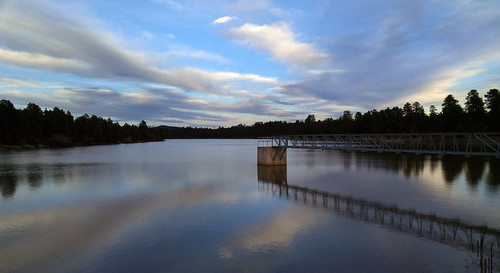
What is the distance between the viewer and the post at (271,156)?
51688 mm

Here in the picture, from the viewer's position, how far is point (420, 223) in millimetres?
18797

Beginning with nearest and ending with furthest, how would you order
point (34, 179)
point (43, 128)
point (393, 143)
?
point (34, 179) < point (393, 143) < point (43, 128)

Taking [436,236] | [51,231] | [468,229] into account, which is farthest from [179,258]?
[468,229]

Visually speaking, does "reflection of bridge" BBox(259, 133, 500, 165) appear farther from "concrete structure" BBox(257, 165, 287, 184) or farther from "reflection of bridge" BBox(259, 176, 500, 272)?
"reflection of bridge" BBox(259, 176, 500, 272)

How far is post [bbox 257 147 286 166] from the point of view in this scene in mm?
51688

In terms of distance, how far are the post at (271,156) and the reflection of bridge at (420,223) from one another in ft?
74.1

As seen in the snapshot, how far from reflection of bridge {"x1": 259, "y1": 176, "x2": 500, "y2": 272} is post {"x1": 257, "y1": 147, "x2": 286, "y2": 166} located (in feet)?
74.1

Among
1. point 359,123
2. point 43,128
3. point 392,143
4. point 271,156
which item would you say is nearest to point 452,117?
point 359,123

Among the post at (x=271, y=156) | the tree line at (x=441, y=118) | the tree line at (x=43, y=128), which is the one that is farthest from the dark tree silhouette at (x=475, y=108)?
the tree line at (x=43, y=128)

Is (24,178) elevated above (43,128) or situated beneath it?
situated beneath

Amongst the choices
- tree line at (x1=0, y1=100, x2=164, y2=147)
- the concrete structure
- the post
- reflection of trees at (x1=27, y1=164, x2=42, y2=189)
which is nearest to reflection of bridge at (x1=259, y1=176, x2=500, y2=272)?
the concrete structure

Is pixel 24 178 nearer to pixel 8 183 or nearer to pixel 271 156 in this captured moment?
pixel 8 183

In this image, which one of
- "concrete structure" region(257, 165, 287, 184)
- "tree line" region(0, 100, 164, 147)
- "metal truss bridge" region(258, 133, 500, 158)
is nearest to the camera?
"metal truss bridge" region(258, 133, 500, 158)

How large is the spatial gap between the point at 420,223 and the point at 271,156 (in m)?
33.8
